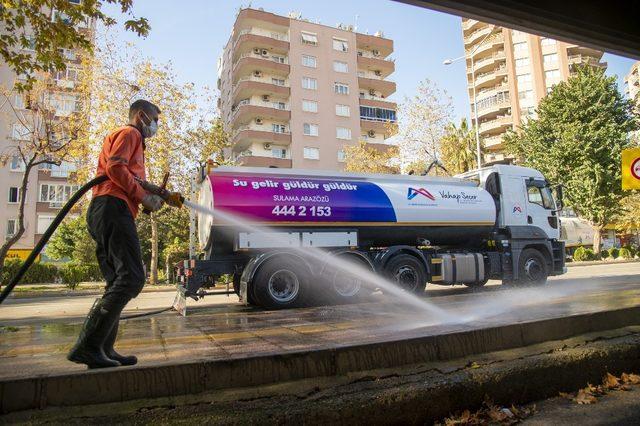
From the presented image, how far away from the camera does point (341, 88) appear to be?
52.0 metres

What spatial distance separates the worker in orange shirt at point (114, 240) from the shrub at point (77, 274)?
2377 cm

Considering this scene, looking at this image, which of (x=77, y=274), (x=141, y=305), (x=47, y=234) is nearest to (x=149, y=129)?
(x=47, y=234)

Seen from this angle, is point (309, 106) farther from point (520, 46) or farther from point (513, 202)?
point (513, 202)

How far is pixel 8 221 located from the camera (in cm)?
4200

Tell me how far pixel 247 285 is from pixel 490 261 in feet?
23.0

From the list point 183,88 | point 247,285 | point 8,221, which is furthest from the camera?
point 8,221

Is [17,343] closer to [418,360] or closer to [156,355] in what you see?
[156,355]

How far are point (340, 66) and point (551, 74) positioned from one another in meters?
29.7

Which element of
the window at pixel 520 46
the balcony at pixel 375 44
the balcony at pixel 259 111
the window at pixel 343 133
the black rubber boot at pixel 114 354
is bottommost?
the black rubber boot at pixel 114 354

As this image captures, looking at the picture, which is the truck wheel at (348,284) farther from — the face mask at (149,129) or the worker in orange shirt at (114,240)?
the worker in orange shirt at (114,240)

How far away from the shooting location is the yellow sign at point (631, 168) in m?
10.9

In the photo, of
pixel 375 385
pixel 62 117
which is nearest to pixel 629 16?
pixel 375 385

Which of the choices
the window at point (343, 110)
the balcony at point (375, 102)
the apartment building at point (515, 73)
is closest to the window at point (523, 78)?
the apartment building at point (515, 73)

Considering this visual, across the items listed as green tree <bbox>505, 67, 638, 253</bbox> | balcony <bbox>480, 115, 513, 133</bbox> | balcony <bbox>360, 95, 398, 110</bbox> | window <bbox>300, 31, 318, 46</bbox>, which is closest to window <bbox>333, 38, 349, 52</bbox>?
window <bbox>300, 31, 318, 46</bbox>
